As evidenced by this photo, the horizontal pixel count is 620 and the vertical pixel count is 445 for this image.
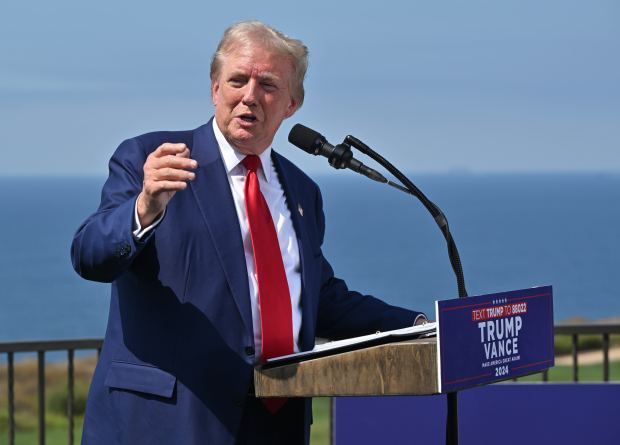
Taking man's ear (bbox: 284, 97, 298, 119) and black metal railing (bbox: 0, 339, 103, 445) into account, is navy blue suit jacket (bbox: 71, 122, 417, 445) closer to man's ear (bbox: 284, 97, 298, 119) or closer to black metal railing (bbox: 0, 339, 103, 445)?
man's ear (bbox: 284, 97, 298, 119)

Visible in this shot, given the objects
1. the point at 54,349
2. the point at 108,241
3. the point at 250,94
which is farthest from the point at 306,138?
the point at 54,349

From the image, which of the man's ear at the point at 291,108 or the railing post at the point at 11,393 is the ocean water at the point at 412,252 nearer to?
the railing post at the point at 11,393

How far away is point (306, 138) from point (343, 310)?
51 centimetres

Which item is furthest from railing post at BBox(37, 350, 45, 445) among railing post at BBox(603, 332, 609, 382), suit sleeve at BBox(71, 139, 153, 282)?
suit sleeve at BBox(71, 139, 153, 282)

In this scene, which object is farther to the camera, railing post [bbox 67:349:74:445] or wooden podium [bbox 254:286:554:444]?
railing post [bbox 67:349:74:445]

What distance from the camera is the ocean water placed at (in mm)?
71188

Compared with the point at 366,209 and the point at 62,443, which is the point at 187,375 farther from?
the point at 366,209

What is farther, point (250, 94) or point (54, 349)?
point (54, 349)

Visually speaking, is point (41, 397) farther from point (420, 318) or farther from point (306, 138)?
point (306, 138)

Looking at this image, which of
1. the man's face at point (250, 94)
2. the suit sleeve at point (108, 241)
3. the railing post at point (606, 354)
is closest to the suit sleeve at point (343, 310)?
the man's face at point (250, 94)

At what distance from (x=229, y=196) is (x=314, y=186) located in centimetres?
36

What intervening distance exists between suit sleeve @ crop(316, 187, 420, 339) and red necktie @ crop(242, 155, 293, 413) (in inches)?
10.0

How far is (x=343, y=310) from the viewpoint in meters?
2.77

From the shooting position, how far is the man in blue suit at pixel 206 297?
238cm
